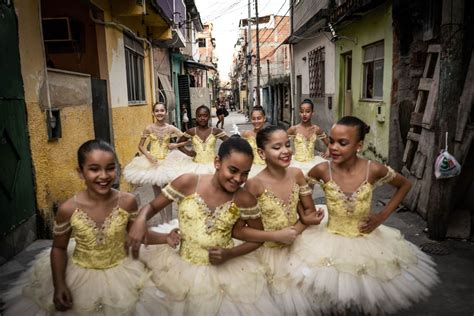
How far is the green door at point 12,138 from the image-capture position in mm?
4281

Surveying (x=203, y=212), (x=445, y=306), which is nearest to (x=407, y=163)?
(x=445, y=306)

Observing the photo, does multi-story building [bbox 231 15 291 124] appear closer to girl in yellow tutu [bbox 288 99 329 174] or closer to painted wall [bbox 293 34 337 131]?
painted wall [bbox 293 34 337 131]

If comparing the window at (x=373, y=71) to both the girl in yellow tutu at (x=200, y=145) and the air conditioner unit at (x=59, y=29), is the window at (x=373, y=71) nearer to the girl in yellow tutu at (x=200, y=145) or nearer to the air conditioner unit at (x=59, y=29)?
the girl in yellow tutu at (x=200, y=145)

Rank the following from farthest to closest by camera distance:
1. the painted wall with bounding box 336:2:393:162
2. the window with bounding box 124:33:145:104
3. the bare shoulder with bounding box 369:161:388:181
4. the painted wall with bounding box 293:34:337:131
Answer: the painted wall with bounding box 293:34:337:131 < the window with bounding box 124:33:145:104 < the painted wall with bounding box 336:2:393:162 < the bare shoulder with bounding box 369:161:388:181

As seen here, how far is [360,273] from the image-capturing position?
2898mm

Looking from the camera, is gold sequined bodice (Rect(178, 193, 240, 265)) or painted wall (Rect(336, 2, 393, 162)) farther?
painted wall (Rect(336, 2, 393, 162))

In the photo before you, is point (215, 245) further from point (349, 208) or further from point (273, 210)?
point (349, 208)

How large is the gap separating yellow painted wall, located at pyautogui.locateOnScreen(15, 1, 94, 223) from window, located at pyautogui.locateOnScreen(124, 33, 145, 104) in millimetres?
4857

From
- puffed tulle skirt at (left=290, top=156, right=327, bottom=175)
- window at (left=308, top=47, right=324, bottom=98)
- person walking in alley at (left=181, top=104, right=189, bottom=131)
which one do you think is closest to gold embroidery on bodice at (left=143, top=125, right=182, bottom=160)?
puffed tulle skirt at (left=290, top=156, right=327, bottom=175)

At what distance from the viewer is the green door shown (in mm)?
4281

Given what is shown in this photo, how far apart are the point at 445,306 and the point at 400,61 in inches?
245

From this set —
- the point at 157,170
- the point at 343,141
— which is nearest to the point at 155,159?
the point at 157,170

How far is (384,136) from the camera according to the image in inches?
370

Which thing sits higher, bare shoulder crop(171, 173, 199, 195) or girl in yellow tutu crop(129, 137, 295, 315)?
bare shoulder crop(171, 173, 199, 195)
